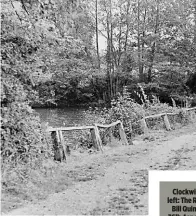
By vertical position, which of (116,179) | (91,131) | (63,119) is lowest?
(63,119)

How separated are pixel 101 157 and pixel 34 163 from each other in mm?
3012

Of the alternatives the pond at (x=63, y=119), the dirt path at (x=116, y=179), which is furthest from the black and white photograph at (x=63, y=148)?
the pond at (x=63, y=119)

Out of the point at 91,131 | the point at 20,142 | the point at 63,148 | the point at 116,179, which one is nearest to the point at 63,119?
the point at 91,131

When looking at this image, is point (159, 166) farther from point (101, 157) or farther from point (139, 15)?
point (139, 15)

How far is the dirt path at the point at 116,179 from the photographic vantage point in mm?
5582

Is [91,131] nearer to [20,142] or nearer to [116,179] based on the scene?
[116,179]

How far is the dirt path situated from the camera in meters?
5.58

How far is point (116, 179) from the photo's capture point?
7324 mm

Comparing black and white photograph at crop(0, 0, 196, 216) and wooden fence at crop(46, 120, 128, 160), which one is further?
wooden fence at crop(46, 120, 128, 160)

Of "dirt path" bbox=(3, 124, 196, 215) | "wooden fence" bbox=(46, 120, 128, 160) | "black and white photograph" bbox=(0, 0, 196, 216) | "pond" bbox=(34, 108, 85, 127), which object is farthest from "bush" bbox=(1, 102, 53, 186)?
"pond" bbox=(34, 108, 85, 127)

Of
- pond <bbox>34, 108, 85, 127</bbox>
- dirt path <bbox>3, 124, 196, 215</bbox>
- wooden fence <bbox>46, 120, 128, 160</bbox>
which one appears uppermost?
wooden fence <bbox>46, 120, 128, 160</bbox>

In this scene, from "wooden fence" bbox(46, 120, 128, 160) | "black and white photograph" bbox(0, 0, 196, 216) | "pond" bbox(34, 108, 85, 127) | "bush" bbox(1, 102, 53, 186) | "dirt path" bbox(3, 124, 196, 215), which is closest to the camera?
"dirt path" bbox(3, 124, 196, 215)

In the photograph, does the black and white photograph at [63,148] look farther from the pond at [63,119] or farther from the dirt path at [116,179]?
the pond at [63,119]

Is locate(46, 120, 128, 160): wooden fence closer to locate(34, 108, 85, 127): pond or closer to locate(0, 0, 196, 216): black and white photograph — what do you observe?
locate(0, 0, 196, 216): black and white photograph
